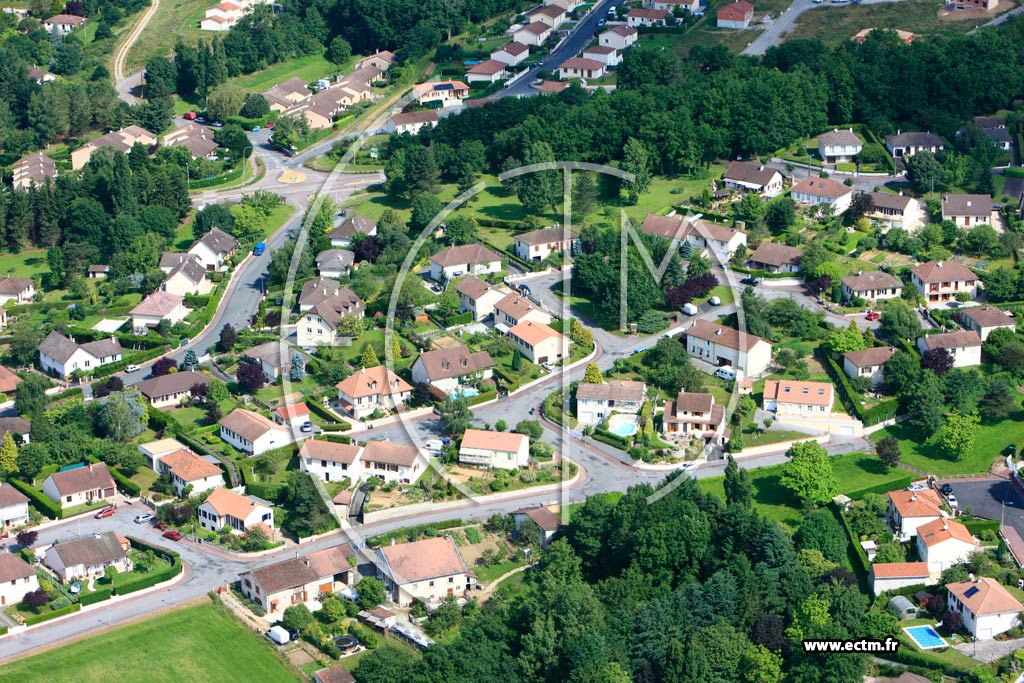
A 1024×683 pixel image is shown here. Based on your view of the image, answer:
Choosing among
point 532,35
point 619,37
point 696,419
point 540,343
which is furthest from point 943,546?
point 532,35

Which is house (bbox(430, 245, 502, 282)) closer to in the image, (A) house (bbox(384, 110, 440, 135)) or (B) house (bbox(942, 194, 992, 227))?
(A) house (bbox(384, 110, 440, 135))

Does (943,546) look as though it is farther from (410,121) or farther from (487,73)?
(487,73)

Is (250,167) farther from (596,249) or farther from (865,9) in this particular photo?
(865,9)

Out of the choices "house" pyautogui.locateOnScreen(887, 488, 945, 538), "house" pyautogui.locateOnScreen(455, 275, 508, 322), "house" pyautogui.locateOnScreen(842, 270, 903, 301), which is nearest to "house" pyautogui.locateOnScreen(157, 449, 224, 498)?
"house" pyautogui.locateOnScreen(455, 275, 508, 322)

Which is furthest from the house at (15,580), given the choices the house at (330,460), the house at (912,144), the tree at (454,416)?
the house at (912,144)

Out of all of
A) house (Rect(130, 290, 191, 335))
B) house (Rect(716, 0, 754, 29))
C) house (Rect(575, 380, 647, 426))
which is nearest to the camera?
house (Rect(575, 380, 647, 426))

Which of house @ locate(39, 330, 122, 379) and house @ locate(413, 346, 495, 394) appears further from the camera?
house @ locate(39, 330, 122, 379)
